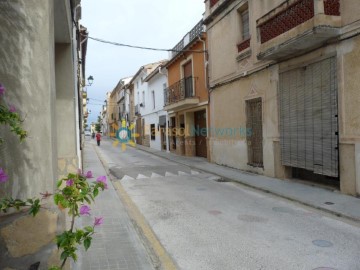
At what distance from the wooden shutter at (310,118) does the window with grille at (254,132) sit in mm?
1536

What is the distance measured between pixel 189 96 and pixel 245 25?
6.27m

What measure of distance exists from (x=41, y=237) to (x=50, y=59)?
1.23 m

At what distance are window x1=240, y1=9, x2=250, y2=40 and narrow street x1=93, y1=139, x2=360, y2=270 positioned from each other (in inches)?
242

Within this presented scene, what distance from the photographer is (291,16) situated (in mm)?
8969

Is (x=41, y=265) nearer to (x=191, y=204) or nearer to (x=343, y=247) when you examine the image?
(x=343, y=247)

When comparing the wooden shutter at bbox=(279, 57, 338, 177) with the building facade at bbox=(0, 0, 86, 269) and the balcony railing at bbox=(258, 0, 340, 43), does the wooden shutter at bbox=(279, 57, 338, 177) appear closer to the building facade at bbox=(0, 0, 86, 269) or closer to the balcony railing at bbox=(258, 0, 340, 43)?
the balcony railing at bbox=(258, 0, 340, 43)

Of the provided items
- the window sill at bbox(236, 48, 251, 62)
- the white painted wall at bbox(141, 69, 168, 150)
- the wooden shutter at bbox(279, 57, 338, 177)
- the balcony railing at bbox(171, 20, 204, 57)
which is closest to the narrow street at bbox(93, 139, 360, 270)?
the wooden shutter at bbox(279, 57, 338, 177)

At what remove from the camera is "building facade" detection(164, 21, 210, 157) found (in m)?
17.3

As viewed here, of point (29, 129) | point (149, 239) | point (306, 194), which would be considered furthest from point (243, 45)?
point (29, 129)

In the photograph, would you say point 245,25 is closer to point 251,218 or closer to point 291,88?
point 291,88

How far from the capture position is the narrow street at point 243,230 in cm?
450

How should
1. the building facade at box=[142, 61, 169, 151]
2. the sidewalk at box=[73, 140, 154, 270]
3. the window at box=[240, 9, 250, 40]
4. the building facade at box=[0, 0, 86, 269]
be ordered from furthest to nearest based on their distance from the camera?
1. the building facade at box=[142, 61, 169, 151]
2. the window at box=[240, 9, 250, 40]
3. the sidewalk at box=[73, 140, 154, 270]
4. the building facade at box=[0, 0, 86, 269]

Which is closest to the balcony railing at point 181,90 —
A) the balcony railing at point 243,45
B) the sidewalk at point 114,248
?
the balcony railing at point 243,45

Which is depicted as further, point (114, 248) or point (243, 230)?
point (243, 230)
